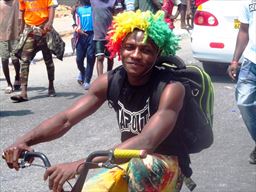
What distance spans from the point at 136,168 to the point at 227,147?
4371 mm

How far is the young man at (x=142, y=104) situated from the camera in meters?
3.39

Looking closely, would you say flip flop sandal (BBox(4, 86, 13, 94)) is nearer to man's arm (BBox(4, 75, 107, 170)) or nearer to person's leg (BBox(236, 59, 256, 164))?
person's leg (BBox(236, 59, 256, 164))

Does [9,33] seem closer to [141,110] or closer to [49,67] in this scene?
[49,67]

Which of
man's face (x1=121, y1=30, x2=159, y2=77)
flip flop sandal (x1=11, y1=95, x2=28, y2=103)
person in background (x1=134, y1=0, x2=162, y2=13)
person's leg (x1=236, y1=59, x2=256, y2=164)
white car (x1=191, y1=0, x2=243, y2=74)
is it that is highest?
man's face (x1=121, y1=30, x2=159, y2=77)

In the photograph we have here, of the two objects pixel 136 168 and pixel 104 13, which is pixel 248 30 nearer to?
pixel 136 168

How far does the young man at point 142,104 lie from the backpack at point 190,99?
0.12 feet

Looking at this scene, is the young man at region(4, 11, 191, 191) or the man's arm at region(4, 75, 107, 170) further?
the man's arm at region(4, 75, 107, 170)

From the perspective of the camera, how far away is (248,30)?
623 centimetres

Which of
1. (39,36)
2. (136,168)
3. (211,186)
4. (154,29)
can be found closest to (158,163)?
(136,168)

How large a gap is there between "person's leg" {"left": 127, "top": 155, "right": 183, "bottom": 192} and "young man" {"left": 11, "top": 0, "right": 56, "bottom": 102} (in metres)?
6.83

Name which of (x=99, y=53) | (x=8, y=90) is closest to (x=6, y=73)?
(x=8, y=90)

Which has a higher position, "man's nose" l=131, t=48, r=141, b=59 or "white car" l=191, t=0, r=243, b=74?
"man's nose" l=131, t=48, r=141, b=59

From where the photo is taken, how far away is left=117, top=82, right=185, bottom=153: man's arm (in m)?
3.31

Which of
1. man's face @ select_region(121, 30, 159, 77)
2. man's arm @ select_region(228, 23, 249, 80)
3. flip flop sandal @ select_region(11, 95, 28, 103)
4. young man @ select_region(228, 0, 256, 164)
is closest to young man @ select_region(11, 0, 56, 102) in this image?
flip flop sandal @ select_region(11, 95, 28, 103)
